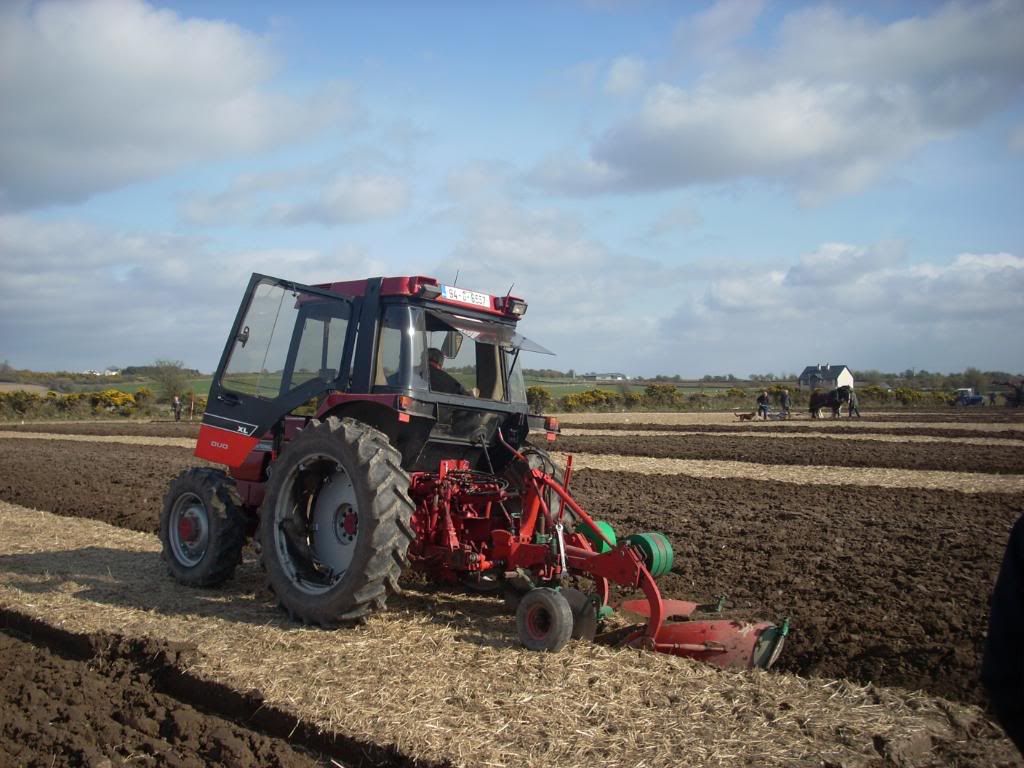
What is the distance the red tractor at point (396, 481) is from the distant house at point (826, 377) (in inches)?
2406

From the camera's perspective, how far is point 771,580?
24.0 feet

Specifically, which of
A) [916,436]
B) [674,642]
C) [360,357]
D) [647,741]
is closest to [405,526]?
[360,357]

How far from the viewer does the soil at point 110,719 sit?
3.95 m

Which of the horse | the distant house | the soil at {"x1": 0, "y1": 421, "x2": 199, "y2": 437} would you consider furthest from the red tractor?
the distant house

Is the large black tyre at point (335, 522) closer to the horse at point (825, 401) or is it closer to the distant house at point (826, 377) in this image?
the horse at point (825, 401)

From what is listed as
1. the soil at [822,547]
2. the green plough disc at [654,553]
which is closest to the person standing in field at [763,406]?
the soil at [822,547]

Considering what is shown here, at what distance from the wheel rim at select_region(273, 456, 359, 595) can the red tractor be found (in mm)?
13

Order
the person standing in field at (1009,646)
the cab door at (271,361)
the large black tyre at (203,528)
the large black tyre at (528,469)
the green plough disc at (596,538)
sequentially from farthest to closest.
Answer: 1. the large black tyre at (203,528)
2. the cab door at (271,361)
3. the large black tyre at (528,469)
4. the green plough disc at (596,538)
5. the person standing in field at (1009,646)

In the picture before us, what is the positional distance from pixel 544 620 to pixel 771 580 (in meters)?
2.87

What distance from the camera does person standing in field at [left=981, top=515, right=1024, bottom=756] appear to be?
188 centimetres

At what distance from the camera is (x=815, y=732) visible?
4.05m

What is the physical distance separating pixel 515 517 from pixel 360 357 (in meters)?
1.63

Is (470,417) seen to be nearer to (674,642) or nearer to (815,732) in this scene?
(674,642)

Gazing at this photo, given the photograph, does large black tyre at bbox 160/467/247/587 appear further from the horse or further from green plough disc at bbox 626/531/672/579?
the horse
